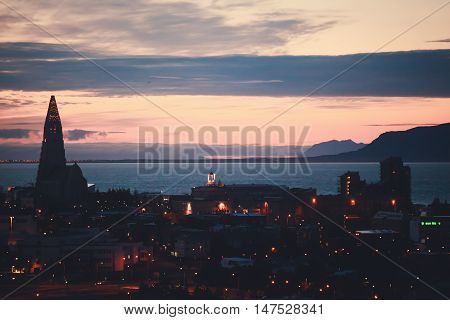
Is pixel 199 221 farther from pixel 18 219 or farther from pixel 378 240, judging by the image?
pixel 378 240

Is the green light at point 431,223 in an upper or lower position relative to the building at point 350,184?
lower

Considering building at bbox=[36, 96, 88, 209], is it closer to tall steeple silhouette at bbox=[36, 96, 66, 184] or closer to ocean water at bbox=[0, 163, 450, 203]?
tall steeple silhouette at bbox=[36, 96, 66, 184]

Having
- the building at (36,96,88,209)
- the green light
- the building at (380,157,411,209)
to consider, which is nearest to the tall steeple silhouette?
the building at (36,96,88,209)

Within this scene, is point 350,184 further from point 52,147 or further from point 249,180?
point 249,180

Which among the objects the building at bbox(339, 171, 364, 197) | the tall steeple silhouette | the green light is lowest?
the green light

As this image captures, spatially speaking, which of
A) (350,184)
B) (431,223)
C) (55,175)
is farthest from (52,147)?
(431,223)

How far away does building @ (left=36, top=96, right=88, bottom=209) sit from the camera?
29.7m

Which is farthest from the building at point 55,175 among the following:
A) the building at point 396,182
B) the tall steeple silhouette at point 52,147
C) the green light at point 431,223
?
the green light at point 431,223

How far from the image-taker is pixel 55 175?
31078 mm

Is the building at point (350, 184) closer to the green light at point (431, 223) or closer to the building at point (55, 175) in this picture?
the building at point (55, 175)

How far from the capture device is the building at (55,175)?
1168 inches

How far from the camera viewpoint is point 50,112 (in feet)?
103

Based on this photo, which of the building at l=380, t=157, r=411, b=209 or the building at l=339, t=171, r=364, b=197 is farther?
the building at l=339, t=171, r=364, b=197
